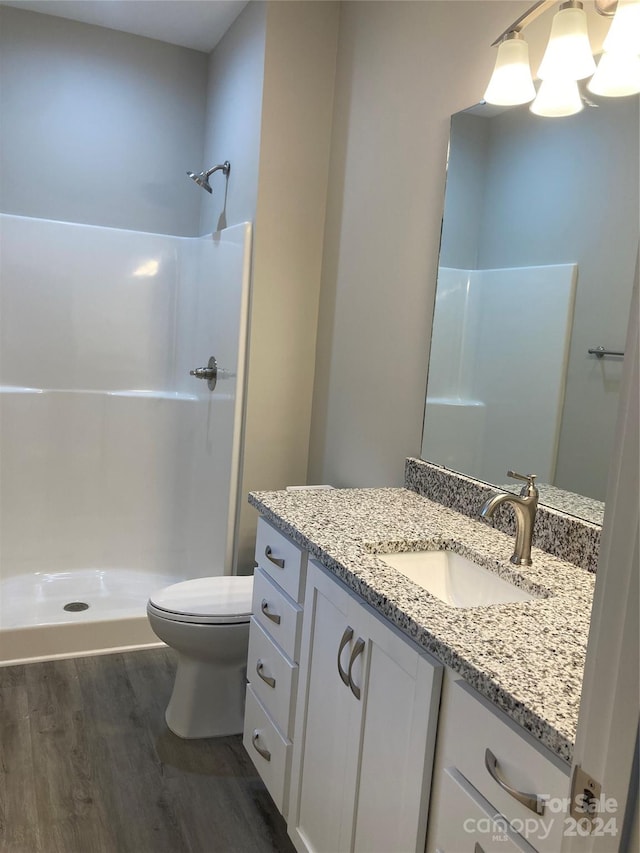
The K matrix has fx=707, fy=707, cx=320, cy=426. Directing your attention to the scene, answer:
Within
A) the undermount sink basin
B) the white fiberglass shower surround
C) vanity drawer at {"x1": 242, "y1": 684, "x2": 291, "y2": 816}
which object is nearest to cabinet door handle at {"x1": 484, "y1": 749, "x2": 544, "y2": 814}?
the undermount sink basin

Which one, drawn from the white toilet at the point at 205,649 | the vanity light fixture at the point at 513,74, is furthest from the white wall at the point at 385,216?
the white toilet at the point at 205,649

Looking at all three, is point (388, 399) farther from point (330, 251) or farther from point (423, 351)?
point (330, 251)

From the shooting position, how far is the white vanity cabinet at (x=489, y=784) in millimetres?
901

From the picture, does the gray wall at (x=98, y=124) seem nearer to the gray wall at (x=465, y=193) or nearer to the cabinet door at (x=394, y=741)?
the gray wall at (x=465, y=193)

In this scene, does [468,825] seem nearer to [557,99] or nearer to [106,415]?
[557,99]

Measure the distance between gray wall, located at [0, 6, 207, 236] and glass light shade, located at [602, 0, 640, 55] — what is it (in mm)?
2332

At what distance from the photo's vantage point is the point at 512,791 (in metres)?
0.94

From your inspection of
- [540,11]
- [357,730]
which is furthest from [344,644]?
[540,11]

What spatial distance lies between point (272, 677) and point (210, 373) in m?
1.52

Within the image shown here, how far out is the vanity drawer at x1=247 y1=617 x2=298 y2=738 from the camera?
171 centimetres

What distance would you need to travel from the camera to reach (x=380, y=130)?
2.35 m

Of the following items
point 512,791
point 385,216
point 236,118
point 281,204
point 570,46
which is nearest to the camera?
point 512,791

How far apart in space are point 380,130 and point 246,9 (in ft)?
3.02

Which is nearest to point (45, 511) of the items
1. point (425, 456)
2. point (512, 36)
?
point (425, 456)
